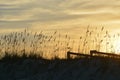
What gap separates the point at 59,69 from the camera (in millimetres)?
13398

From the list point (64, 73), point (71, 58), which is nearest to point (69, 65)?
point (64, 73)

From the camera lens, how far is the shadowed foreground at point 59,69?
11.9m

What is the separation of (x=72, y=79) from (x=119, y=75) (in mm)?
1562

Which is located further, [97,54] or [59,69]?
[97,54]

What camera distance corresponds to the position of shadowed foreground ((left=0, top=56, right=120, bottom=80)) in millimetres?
11906

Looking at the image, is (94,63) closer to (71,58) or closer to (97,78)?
(97,78)

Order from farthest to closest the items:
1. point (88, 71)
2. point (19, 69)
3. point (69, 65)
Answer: point (19, 69)
point (69, 65)
point (88, 71)

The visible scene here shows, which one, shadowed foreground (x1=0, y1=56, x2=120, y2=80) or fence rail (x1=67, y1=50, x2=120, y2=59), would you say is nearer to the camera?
shadowed foreground (x1=0, y1=56, x2=120, y2=80)

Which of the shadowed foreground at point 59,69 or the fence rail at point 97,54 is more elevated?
the fence rail at point 97,54

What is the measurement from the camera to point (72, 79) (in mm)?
12273

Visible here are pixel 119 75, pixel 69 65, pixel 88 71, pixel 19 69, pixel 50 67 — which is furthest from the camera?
pixel 19 69

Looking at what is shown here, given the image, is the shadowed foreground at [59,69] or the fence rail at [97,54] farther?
the fence rail at [97,54]

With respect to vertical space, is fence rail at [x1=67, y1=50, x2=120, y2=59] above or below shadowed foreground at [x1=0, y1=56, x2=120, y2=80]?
above

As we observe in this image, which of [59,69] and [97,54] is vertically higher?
[97,54]
